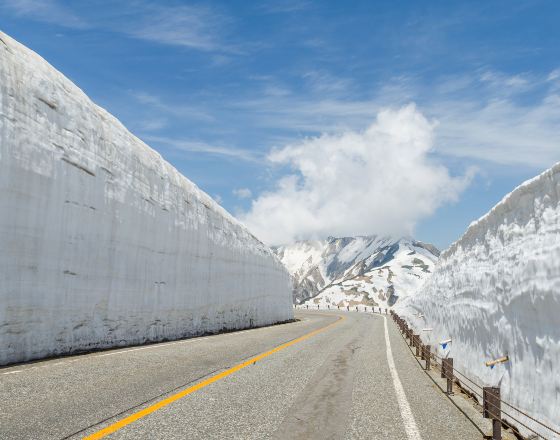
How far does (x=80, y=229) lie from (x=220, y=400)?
8.23m

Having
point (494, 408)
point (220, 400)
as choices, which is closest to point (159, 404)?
point (220, 400)

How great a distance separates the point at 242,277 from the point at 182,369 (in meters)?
20.3

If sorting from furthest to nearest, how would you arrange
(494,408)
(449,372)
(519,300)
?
(449,372) → (519,300) → (494,408)

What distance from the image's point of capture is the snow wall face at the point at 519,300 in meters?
6.15

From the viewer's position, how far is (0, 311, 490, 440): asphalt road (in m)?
5.61

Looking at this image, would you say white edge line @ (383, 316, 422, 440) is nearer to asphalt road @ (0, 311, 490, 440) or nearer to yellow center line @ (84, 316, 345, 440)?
asphalt road @ (0, 311, 490, 440)

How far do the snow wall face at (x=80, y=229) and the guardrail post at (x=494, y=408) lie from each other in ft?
31.7

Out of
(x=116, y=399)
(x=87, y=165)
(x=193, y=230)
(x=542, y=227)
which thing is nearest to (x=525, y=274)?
(x=542, y=227)

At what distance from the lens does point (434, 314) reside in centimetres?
1830

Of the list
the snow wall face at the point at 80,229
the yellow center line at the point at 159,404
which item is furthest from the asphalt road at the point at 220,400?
the snow wall face at the point at 80,229

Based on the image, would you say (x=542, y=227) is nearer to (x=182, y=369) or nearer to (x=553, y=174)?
(x=553, y=174)

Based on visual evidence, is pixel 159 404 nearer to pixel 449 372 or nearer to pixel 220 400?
pixel 220 400

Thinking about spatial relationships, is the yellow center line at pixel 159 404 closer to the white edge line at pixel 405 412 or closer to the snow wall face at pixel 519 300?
the white edge line at pixel 405 412

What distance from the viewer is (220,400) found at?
7.17 meters
